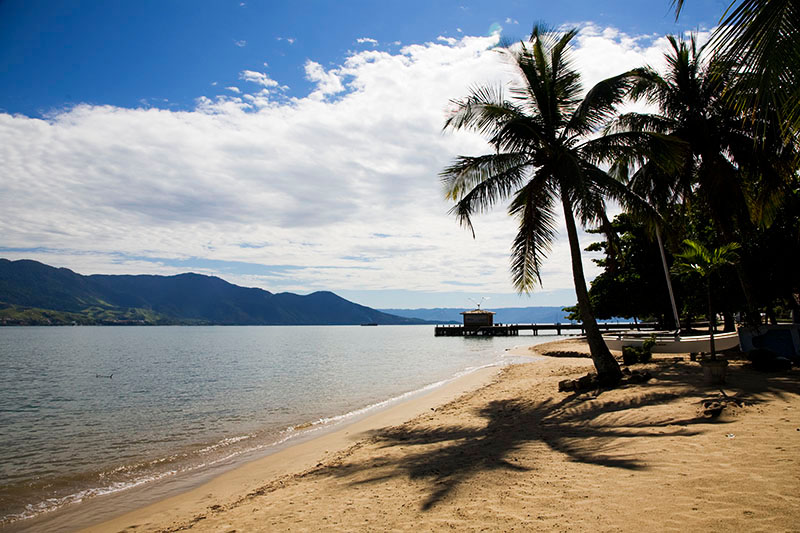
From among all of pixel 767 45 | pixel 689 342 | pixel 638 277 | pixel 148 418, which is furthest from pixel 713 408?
pixel 638 277

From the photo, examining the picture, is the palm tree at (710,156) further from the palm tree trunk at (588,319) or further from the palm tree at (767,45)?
the palm tree at (767,45)

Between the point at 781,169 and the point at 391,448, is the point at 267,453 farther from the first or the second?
the point at 781,169

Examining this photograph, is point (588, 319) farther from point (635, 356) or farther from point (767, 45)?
point (767, 45)

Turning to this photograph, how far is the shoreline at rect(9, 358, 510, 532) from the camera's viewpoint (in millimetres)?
6949

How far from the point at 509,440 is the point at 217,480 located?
5.56 m

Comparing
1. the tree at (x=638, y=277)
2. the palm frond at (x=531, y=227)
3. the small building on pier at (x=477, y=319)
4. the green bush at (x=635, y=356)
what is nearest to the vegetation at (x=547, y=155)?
the palm frond at (x=531, y=227)

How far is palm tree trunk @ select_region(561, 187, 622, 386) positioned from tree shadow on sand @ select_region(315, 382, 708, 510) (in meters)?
1.56

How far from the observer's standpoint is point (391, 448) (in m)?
8.77

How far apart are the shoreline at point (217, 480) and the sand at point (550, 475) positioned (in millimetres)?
80

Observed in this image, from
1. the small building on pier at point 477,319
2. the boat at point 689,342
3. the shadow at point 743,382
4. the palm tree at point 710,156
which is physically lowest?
the shadow at point 743,382

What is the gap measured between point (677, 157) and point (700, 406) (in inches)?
250

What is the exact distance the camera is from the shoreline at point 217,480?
6949mm

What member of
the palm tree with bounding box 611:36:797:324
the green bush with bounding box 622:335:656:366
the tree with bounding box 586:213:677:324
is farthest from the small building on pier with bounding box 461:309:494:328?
the palm tree with bounding box 611:36:797:324

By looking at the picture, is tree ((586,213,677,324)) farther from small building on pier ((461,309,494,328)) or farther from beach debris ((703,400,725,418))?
small building on pier ((461,309,494,328))
